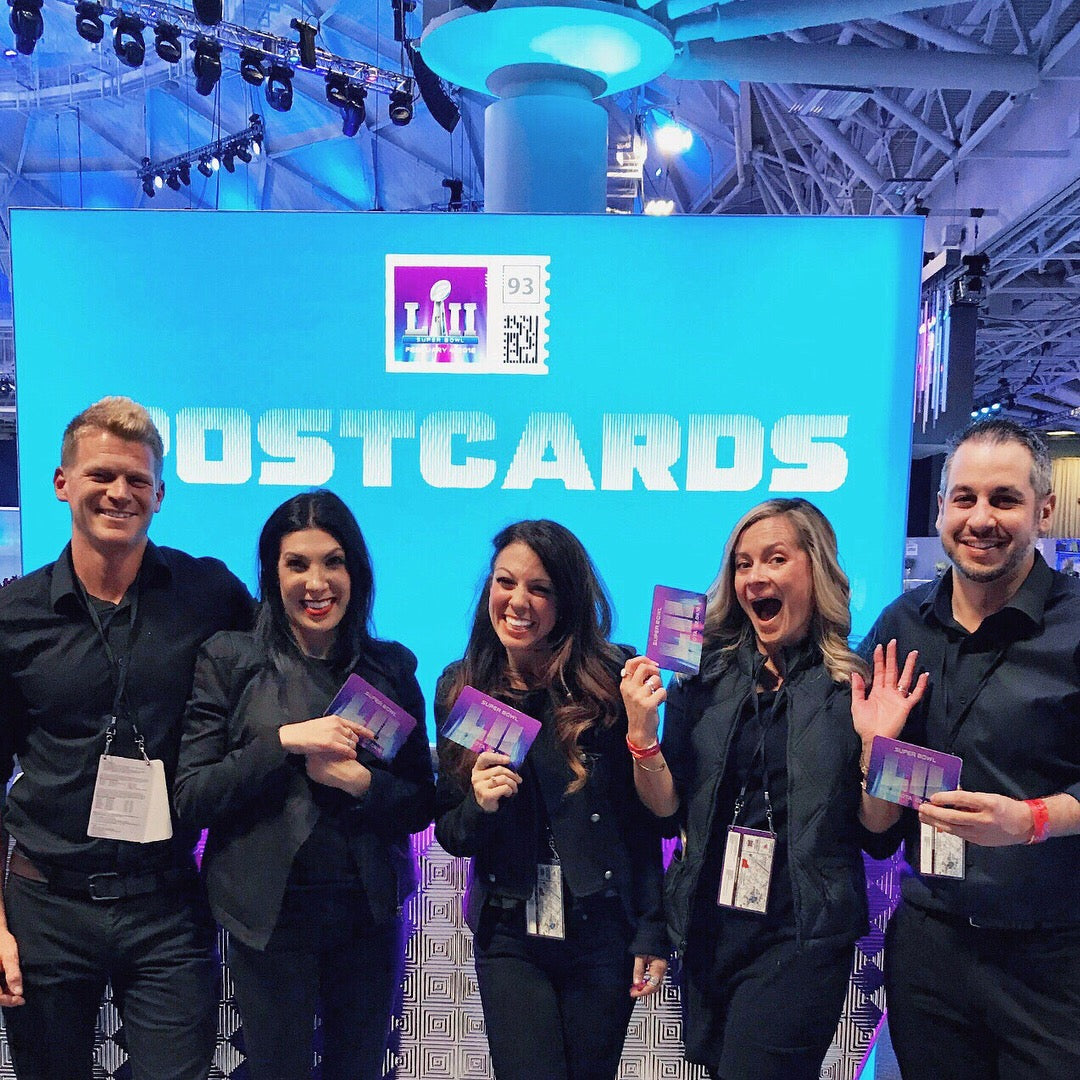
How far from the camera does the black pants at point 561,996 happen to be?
1.88 metres

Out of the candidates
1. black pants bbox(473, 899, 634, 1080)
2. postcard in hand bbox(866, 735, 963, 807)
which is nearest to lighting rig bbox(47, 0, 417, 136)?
black pants bbox(473, 899, 634, 1080)

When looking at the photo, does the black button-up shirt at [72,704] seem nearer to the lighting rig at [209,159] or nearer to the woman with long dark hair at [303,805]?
the woman with long dark hair at [303,805]

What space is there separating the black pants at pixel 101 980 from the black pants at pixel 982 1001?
149 cm

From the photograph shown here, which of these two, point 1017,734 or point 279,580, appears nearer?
point 1017,734

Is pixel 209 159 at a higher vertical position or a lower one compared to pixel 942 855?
higher

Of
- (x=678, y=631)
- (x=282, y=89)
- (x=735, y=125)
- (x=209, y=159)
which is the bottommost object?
(x=678, y=631)

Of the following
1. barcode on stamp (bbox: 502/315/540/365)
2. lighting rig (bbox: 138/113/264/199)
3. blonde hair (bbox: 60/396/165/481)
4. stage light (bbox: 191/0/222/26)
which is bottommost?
blonde hair (bbox: 60/396/165/481)

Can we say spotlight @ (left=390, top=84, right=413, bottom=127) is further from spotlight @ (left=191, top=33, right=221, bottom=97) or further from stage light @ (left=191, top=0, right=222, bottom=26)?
stage light @ (left=191, top=0, right=222, bottom=26)

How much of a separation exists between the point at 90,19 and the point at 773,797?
8.78 meters

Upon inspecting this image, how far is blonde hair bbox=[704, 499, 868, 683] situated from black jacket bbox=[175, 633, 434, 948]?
73 centimetres

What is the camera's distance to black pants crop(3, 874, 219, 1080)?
1916mm

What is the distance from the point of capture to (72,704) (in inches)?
75.8

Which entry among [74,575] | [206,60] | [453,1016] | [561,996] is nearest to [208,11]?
[206,60]

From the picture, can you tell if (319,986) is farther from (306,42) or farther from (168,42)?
(168,42)
